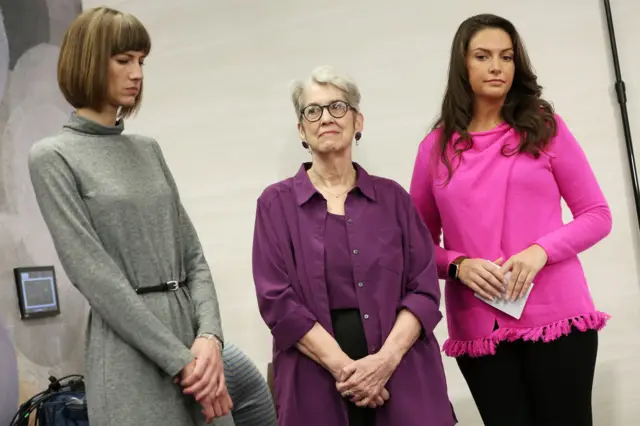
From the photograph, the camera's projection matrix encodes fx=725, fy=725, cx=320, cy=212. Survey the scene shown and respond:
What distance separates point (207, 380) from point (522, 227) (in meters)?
0.93

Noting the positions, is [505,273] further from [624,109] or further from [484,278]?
[624,109]

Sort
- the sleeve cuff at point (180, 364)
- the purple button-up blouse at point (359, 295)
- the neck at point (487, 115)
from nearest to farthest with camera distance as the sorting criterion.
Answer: the sleeve cuff at point (180, 364) < the purple button-up blouse at point (359, 295) < the neck at point (487, 115)

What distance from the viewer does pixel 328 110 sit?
6.59 feet

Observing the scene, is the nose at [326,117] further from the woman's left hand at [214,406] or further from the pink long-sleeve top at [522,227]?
the woman's left hand at [214,406]

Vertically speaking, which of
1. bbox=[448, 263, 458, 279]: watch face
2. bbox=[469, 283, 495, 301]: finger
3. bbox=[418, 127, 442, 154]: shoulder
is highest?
bbox=[418, 127, 442, 154]: shoulder

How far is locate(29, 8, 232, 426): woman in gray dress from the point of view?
58.5 inches

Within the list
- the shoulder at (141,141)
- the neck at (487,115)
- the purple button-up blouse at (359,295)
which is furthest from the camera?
the neck at (487,115)

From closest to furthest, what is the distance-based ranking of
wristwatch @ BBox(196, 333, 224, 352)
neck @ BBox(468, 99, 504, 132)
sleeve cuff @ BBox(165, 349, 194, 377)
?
sleeve cuff @ BBox(165, 349, 194, 377) < wristwatch @ BBox(196, 333, 224, 352) < neck @ BBox(468, 99, 504, 132)

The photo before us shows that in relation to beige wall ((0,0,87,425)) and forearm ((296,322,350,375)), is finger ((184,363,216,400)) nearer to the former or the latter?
forearm ((296,322,350,375))

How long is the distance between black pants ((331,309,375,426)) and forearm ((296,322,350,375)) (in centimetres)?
3

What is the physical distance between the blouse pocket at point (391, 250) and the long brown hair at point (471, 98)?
0.24 meters

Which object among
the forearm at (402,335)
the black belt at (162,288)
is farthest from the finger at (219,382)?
the forearm at (402,335)

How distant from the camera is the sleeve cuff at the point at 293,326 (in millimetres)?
1790

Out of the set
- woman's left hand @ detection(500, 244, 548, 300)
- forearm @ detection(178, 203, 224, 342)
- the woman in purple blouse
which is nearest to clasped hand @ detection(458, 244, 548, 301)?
woman's left hand @ detection(500, 244, 548, 300)
